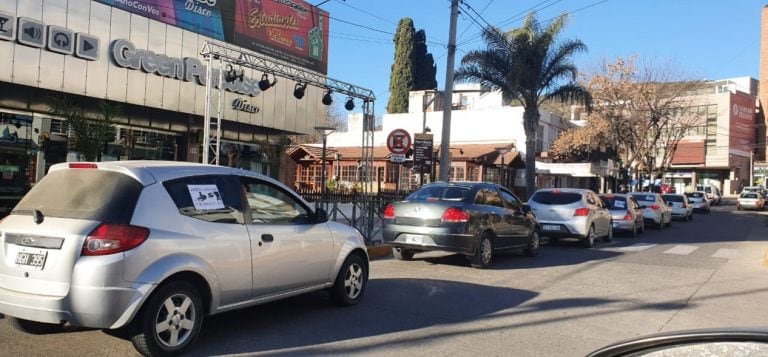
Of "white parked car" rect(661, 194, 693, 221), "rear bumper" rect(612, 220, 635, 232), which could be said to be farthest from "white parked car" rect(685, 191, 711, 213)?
"rear bumper" rect(612, 220, 635, 232)

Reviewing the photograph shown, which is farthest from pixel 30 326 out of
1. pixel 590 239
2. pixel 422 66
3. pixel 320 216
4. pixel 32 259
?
pixel 422 66

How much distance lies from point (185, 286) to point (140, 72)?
40.5 ft

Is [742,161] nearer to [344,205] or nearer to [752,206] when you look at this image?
[752,206]

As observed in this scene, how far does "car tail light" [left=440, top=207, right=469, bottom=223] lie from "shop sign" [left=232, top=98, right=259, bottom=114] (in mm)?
10839

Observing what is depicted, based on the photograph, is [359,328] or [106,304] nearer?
[106,304]

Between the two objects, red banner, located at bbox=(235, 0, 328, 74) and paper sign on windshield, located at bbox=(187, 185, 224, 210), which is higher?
red banner, located at bbox=(235, 0, 328, 74)

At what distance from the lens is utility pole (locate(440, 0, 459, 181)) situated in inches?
675

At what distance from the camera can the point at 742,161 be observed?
6744 centimetres

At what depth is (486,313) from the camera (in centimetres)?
712

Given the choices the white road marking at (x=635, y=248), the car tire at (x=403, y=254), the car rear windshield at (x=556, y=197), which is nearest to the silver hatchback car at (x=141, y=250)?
the car tire at (x=403, y=254)

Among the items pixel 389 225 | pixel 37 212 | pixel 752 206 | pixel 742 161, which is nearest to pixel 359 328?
pixel 37 212

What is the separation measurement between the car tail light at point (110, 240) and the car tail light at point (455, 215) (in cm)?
619

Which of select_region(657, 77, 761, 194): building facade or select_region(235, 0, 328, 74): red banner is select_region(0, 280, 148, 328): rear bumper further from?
select_region(657, 77, 761, 194): building facade

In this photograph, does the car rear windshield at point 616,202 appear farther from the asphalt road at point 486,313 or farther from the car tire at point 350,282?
the car tire at point 350,282
